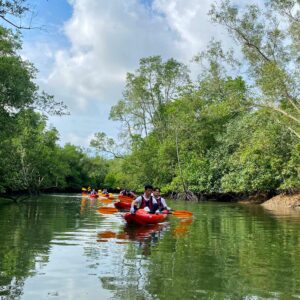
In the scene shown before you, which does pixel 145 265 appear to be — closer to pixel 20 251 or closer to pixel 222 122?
pixel 20 251

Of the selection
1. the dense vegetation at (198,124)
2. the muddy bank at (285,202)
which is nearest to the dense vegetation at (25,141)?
the dense vegetation at (198,124)

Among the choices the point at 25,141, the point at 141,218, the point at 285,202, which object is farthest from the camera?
the point at 25,141

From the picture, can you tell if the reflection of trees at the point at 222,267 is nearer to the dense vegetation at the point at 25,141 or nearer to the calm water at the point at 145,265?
the calm water at the point at 145,265

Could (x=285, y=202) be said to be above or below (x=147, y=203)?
above

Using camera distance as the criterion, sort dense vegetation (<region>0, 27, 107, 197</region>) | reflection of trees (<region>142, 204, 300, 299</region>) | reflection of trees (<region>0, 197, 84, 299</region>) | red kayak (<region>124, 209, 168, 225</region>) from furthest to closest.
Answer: dense vegetation (<region>0, 27, 107, 197</region>), red kayak (<region>124, 209, 168, 225</region>), reflection of trees (<region>0, 197, 84, 299</region>), reflection of trees (<region>142, 204, 300, 299</region>)

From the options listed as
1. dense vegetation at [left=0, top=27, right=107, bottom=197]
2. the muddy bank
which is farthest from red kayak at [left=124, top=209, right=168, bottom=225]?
the muddy bank

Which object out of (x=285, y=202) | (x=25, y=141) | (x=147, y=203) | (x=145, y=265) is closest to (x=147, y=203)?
(x=147, y=203)

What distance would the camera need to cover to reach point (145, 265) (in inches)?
244

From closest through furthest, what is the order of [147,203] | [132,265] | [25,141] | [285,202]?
[132,265], [147,203], [285,202], [25,141]

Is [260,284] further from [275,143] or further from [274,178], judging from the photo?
[274,178]

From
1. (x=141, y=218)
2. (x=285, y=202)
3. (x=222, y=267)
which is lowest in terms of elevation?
(x=222, y=267)

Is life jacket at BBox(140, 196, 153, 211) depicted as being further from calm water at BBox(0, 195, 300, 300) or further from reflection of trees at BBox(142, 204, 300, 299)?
reflection of trees at BBox(142, 204, 300, 299)

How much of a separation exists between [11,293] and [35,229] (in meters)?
6.21

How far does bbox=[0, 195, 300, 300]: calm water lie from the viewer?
4789 mm
